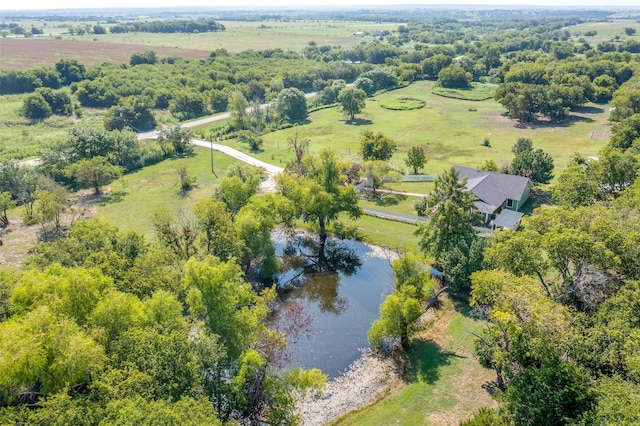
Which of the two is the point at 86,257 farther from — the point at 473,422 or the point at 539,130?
the point at 539,130

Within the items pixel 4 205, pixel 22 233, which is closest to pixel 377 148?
pixel 22 233

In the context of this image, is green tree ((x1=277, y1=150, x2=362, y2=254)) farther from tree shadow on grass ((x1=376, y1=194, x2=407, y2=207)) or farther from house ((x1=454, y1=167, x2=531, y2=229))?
house ((x1=454, y1=167, x2=531, y2=229))

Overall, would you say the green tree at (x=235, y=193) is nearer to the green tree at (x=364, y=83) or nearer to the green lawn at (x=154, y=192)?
the green lawn at (x=154, y=192)

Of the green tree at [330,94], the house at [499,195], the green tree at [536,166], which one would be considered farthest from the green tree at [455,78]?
the house at [499,195]

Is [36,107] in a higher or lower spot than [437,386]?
higher

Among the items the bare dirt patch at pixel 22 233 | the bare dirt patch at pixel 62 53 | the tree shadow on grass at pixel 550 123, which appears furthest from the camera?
the bare dirt patch at pixel 62 53

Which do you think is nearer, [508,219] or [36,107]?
[508,219]

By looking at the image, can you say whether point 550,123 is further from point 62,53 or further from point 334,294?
point 62,53

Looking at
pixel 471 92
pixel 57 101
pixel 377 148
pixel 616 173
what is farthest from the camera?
pixel 471 92

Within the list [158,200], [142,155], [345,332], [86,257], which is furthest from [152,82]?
[345,332]
